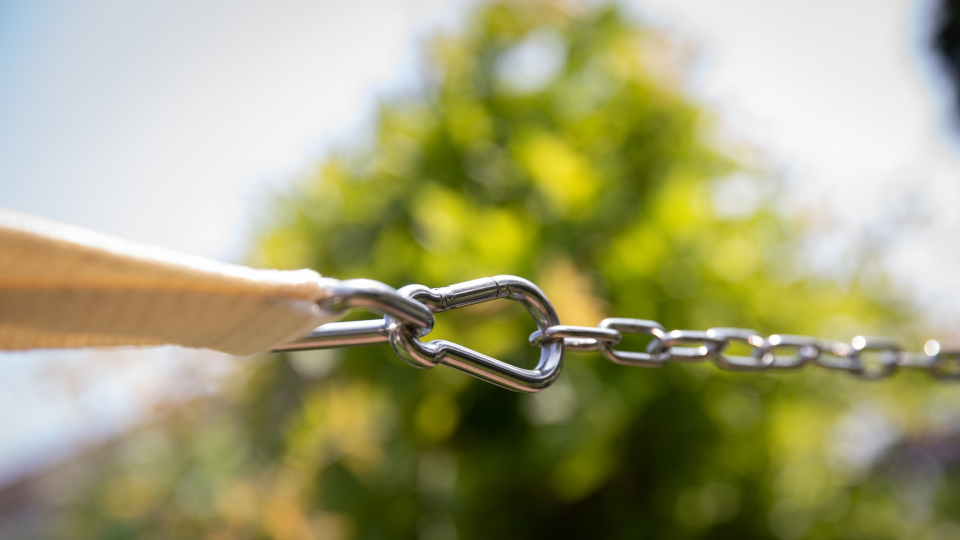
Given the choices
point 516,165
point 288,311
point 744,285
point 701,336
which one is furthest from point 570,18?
point 288,311

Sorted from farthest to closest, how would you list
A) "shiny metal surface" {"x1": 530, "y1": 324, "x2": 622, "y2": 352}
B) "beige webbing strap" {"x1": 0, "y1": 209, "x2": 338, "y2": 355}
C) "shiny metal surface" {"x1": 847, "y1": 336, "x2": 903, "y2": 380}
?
"shiny metal surface" {"x1": 847, "y1": 336, "x2": 903, "y2": 380} → "shiny metal surface" {"x1": 530, "y1": 324, "x2": 622, "y2": 352} → "beige webbing strap" {"x1": 0, "y1": 209, "x2": 338, "y2": 355}

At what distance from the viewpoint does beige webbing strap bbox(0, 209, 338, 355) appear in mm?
171

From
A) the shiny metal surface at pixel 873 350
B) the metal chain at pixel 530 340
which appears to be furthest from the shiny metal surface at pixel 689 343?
the shiny metal surface at pixel 873 350

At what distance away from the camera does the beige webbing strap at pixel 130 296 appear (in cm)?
17

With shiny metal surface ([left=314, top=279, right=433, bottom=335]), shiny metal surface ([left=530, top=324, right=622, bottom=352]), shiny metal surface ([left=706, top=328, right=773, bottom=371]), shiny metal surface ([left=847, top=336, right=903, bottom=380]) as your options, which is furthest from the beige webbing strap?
shiny metal surface ([left=847, top=336, right=903, bottom=380])

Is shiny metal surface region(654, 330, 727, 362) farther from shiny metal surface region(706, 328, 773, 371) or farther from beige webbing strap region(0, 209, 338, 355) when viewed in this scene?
beige webbing strap region(0, 209, 338, 355)

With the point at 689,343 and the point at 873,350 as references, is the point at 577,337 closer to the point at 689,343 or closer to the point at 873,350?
the point at 689,343

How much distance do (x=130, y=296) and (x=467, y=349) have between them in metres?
0.12

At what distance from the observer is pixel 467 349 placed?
0.76 ft

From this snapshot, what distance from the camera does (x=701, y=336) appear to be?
334mm

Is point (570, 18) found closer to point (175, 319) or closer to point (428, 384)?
point (428, 384)

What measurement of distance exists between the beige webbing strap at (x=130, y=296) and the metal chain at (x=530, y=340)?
0.05ft

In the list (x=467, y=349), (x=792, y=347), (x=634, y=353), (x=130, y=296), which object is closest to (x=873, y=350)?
(x=792, y=347)

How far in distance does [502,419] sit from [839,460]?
0.79 meters
